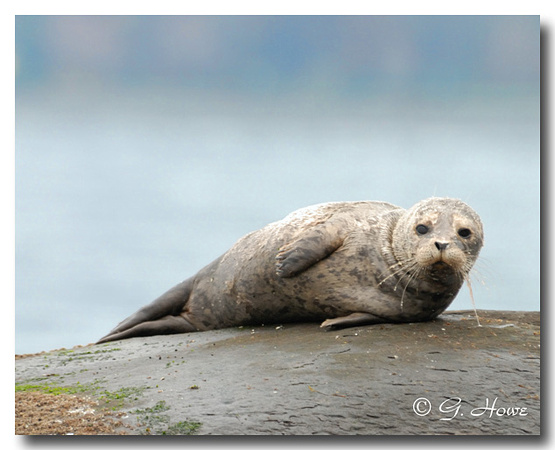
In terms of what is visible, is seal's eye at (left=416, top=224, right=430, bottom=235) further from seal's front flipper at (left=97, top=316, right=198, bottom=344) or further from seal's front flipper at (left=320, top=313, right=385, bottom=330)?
seal's front flipper at (left=97, top=316, right=198, bottom=344)

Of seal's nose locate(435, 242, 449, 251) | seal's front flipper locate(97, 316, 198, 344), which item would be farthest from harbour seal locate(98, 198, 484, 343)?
seal's front flipper locate(97, 316, 198, 344)

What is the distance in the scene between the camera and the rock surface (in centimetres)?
481

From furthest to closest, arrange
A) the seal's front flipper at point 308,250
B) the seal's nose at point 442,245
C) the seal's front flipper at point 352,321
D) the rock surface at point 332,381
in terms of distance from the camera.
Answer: the seal's front flipper at point 308,250 < the seal's front flipper at point 352,321 < the seal's nose at point 442,245 < the rock surface at point 332,381

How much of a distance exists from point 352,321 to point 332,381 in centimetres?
142

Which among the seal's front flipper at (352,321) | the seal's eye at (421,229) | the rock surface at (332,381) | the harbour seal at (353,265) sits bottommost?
the rock surface at (332,381)

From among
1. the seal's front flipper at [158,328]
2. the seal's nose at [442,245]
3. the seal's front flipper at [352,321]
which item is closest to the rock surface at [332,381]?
the seal's front flipper at [352,321]

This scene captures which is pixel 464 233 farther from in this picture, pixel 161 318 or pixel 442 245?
pixel 161 318

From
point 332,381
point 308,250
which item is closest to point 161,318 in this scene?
point 308,250

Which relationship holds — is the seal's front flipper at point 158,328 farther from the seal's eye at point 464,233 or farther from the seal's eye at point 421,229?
the seal's eye at point 464,233

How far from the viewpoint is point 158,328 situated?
8.28 metres

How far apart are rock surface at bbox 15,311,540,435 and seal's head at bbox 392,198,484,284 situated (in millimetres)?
541

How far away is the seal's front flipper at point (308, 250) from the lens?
6.81 meters

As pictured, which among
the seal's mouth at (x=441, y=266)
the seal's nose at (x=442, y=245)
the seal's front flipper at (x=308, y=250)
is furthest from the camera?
the seal's front flipper at (x=308, y=250)

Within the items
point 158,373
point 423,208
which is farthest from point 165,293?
point 423,208
